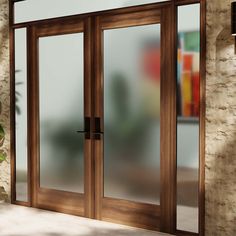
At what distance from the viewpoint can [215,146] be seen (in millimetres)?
4191

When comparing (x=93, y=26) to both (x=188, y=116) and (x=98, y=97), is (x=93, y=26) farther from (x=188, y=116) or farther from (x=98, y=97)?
(x=188, y=116)

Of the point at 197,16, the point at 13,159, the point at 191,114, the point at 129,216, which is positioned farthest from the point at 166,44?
the point at 13,159

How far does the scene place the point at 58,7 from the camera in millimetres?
5328

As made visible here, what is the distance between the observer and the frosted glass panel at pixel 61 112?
5199mm

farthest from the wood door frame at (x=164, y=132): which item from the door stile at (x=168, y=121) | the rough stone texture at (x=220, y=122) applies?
the rough stone texture at (x=220, y=122)

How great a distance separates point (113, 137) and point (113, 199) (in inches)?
25.9

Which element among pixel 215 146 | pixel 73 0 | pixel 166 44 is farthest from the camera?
pixel 73 0

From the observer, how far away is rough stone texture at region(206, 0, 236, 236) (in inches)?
161

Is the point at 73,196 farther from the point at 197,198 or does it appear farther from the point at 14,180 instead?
the point at 197,198

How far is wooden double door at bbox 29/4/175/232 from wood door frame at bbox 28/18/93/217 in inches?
0.5

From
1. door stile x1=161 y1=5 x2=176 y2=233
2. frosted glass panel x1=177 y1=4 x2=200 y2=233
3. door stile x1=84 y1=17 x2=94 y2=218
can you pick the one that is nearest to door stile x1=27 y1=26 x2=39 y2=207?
door stile x1=84 y1=17 x2=94 y2=218

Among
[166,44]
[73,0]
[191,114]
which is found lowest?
[191,114]

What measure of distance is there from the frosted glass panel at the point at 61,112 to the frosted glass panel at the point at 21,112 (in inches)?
11.4

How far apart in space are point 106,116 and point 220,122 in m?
1.32
